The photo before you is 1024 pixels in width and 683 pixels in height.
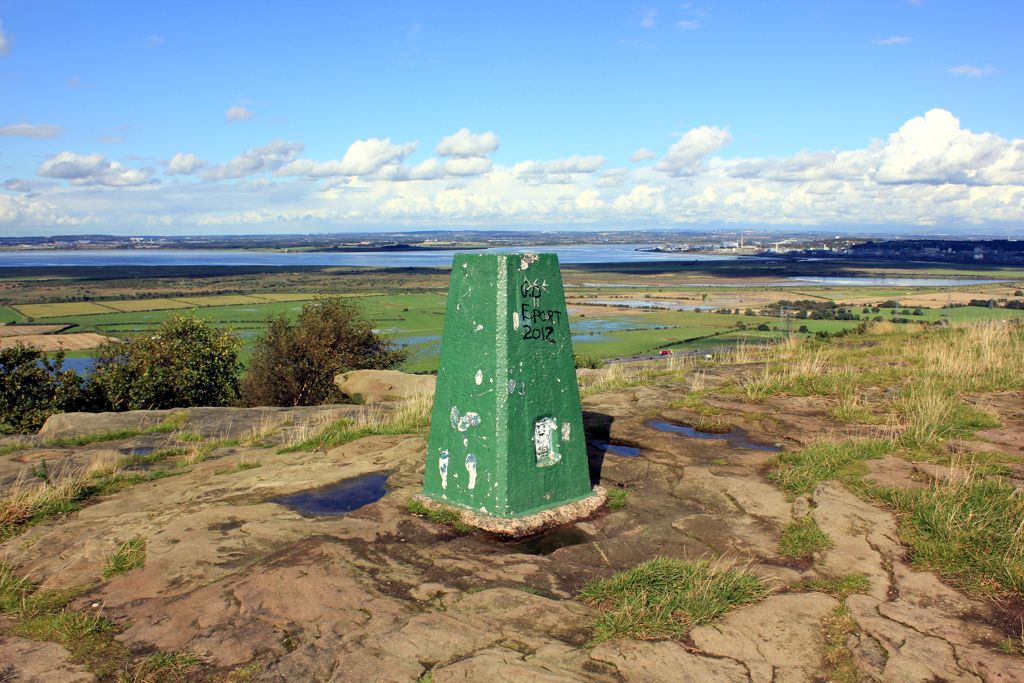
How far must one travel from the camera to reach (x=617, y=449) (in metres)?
7.93

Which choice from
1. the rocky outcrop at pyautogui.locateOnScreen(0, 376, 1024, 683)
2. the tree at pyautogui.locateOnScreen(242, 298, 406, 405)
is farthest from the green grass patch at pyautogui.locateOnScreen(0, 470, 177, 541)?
the tree at pyautogui.locateOnScreen(242, 298, 406, 405)

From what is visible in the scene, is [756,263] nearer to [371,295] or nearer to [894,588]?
[371,295]

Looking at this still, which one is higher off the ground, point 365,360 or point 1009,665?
point 1009,665

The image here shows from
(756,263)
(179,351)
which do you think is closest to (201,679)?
(179,351)

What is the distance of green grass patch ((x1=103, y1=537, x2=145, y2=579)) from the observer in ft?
15.7

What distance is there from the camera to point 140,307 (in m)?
78.8

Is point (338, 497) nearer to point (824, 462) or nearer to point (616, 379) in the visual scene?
point (824, 462)

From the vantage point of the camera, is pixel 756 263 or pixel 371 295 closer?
pixel 371 295

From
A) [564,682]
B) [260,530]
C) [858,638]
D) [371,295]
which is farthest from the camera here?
[371,295]

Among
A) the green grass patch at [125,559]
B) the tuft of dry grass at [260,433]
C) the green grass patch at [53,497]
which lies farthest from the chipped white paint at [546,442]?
the tuft of dry grass at [260,433]

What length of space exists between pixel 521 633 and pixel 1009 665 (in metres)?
2.52

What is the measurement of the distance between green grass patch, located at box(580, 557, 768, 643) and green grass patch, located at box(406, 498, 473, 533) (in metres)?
1.35

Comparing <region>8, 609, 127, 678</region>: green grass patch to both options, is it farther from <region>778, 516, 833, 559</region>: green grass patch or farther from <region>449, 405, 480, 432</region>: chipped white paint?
<region>778, 516, 833, 559</region>: green grass patch

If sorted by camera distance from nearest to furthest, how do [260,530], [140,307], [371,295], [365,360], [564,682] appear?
[564,682]
[260,530]
[365,360]
[140,307]
[371,295]
